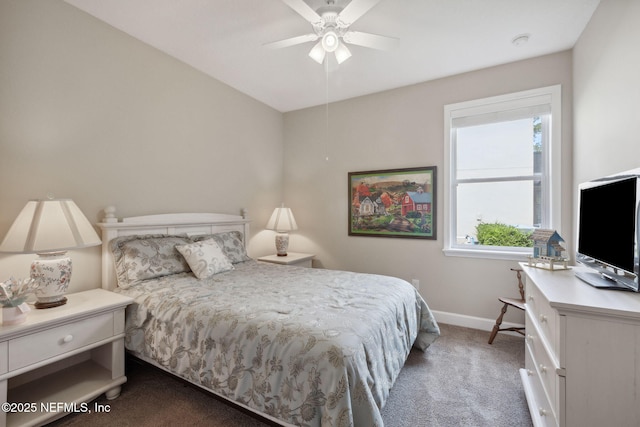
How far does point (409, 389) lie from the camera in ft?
6.59

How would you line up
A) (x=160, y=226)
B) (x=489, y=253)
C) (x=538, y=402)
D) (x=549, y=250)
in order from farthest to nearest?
(x=489, y=253), (x=160, y=226), (x=549, y=250), (x=538, y=402)

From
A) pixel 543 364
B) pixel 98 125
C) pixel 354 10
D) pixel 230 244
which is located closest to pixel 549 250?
pixel 543 364

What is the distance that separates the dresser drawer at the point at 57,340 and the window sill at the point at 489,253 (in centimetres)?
310

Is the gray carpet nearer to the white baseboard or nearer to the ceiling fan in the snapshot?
the white baseboard

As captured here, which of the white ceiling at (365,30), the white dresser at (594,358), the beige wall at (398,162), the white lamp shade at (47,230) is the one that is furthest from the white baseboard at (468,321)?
the white lamp shade at (47,230)

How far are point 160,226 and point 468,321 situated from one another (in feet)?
10.7

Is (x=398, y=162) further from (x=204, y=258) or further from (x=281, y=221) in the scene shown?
(x=204, y=258)

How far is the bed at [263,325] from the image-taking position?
1287 millimetres

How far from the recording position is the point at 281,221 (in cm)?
377

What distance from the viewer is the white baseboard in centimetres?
291

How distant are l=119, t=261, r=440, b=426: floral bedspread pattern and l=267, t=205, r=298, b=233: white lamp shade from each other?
1.44 meters

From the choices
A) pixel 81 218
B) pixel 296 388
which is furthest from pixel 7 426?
pixel 296 388

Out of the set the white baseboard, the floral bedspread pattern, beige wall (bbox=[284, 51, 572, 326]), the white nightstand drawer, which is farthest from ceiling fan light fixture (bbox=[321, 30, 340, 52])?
the white baseboard

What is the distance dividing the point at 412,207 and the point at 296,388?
252cm
